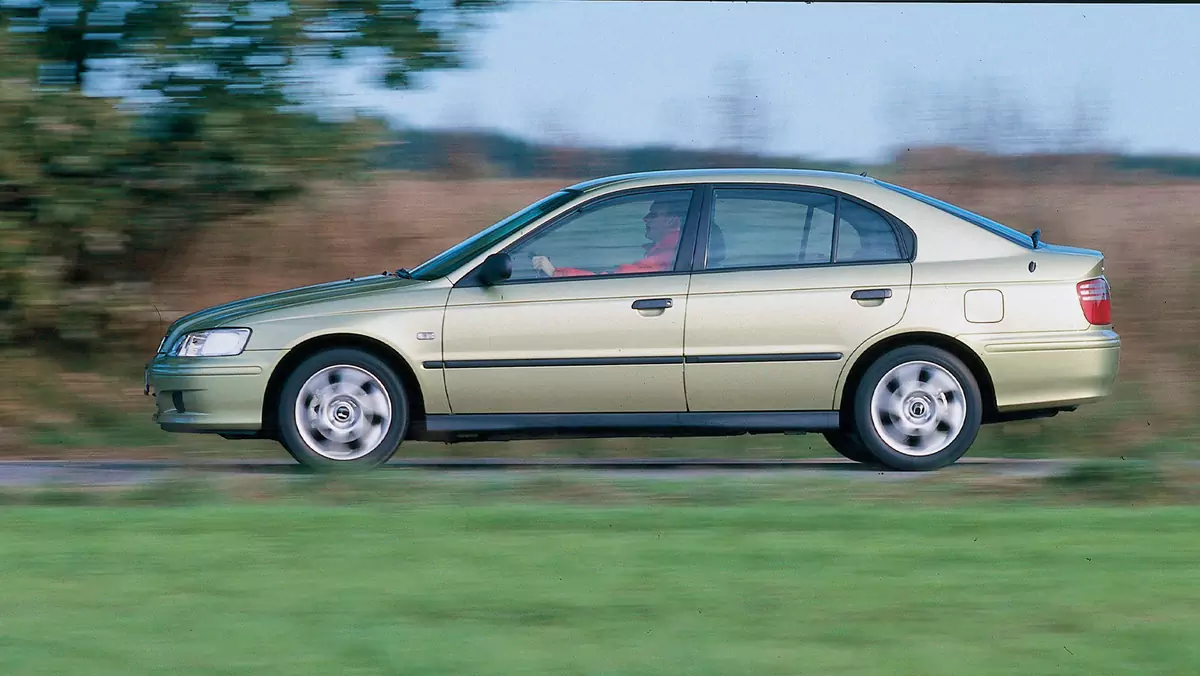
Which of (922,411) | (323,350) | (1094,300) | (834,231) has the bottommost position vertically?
(922,411)

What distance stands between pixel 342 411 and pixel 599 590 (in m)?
3.81

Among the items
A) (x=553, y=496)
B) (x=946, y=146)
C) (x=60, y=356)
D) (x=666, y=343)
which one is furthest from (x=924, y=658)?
(x=946, y=146)

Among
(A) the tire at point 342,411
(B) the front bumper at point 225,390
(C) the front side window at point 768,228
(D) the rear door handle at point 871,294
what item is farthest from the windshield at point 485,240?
(D) the rear door handle at point 871,294

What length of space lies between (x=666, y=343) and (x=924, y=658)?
4.45 metres

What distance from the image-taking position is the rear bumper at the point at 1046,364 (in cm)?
899

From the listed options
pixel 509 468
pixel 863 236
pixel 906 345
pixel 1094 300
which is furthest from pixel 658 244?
pixel 1094 300

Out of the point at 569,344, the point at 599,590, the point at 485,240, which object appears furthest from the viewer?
the point at 485,240

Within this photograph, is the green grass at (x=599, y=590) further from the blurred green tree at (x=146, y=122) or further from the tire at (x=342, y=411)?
the blurred green tree at (x=146, y=122)

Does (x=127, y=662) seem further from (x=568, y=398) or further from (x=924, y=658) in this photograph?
(x=568, y=398)

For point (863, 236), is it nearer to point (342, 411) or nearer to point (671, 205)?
point (671, 205)

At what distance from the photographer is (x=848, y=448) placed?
998cm

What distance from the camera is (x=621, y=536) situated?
6.49 meters

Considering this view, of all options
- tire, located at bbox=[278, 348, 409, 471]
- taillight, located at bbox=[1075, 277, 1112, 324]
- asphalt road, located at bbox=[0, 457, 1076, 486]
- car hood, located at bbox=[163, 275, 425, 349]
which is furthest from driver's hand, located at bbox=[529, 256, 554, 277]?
taillight, located at bbox=[1075, 277, 1112, 324]

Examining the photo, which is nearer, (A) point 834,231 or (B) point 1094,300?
(B) point 1094,300
